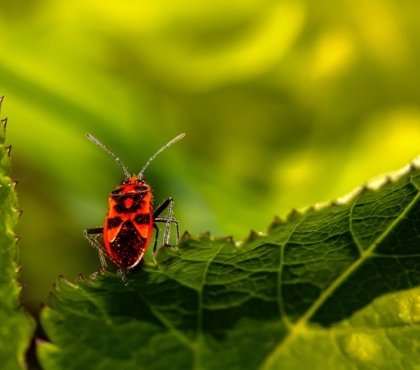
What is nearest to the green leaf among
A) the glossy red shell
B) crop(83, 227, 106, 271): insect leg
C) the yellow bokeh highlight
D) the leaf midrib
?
the leaf midrib

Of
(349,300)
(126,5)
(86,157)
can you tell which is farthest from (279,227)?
(126,5)

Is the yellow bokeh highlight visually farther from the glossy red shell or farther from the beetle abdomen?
the beetle abdomen

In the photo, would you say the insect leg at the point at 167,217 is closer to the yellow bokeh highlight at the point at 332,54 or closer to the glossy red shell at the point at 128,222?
the glossy red shell at the point at 128,222

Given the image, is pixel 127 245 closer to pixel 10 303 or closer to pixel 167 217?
pixel 167 217

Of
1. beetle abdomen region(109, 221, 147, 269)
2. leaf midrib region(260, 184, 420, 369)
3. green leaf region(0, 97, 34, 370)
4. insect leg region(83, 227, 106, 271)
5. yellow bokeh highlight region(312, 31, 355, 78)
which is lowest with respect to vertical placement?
leaf midrib region(260, 184, 420, 369)

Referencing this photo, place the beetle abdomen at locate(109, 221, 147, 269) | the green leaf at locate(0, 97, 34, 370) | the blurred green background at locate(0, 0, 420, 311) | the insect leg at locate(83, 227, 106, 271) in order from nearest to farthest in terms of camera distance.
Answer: the green leaf at locate(0, 97, 34, 370) → the beetle abdomen at locate(109, 221, 147, 269) → the insect leg at locate(83, 227, 106, 271) → the blurred green background at locate(0, 0, 420, 311)

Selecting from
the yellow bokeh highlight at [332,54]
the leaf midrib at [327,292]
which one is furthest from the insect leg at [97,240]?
the yellow bokeh highlight at [332,54]

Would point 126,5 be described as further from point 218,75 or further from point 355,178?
point 355,178
